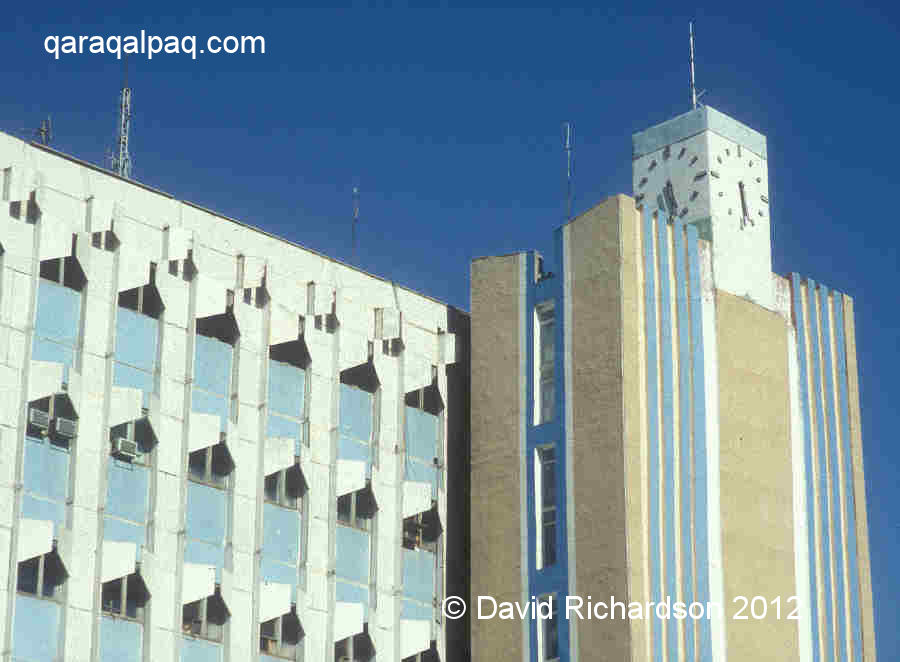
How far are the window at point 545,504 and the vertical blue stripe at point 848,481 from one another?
30.3ft

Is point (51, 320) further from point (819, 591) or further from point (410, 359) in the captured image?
point (819, 591)

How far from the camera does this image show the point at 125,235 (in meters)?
41.1

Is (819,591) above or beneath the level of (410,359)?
beneath

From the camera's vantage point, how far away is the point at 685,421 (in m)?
45.2

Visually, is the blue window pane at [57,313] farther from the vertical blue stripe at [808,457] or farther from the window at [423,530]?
the vertical blue stripe at [808,457]

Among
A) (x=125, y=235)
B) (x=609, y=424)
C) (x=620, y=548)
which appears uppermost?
(x=125, y=235)

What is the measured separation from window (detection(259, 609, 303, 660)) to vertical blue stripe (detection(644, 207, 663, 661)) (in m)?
8.39

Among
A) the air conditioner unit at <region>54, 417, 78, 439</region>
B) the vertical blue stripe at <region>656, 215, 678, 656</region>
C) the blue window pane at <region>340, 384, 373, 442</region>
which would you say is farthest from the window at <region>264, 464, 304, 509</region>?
the vertical blue stripe at <region>656, 215, 678, 656</region>

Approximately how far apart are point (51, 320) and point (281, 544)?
7822mm

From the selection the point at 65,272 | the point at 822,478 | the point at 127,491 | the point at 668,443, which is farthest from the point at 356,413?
the point at 822,478

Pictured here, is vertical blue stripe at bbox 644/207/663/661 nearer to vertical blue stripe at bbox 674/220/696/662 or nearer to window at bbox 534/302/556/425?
vertical blue stripe at bbox 674/220/696/662

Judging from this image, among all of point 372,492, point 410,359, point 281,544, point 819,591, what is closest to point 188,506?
point 281,544

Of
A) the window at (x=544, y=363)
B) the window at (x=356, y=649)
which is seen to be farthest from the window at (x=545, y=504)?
the window at (x=356, y=649)

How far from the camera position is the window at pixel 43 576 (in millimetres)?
37344
